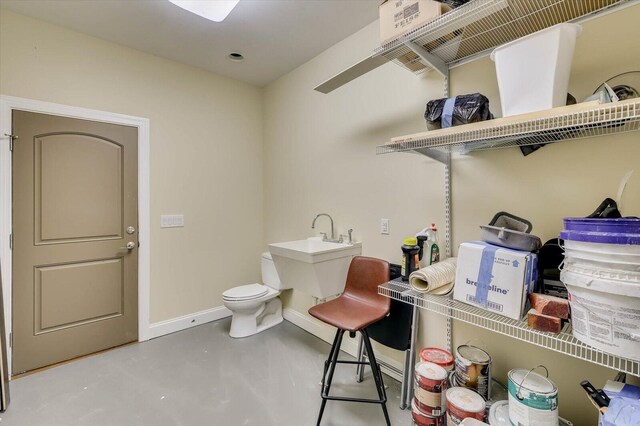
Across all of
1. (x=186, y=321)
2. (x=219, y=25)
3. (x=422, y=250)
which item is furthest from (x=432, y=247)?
(x=186, y=321)

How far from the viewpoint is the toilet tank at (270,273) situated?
2.96m

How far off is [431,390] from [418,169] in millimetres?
1270

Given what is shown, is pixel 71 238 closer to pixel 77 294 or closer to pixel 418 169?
pixel 77 294

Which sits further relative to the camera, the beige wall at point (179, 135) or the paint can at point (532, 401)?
the beige wall at point (179, 135)

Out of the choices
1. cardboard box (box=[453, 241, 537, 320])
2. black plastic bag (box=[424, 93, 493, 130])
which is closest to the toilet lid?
cardboard box (box=[453, 241, 537, 320])

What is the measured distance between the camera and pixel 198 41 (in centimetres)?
245

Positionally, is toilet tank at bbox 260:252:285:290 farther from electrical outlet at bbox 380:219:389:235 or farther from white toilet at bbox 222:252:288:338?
electrical outlet at bbox 380:219:389:235

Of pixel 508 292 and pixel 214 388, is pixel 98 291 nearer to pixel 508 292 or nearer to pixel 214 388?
pixel 214 388

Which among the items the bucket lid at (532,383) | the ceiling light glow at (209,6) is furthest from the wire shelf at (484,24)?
the bucket lid at (532,383)

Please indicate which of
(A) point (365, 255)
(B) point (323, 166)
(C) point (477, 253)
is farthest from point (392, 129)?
(C) point (477, 253)

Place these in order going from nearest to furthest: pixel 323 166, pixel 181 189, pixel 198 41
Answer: pixel 198 41, pixel 323 166, pixel 181 189

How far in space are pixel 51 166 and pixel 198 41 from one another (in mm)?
1529

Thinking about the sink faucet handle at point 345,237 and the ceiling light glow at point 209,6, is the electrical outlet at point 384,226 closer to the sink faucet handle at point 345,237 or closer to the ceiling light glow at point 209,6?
the sink faucet handle at point 345,237

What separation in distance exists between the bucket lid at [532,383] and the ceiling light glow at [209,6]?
7.27ft
